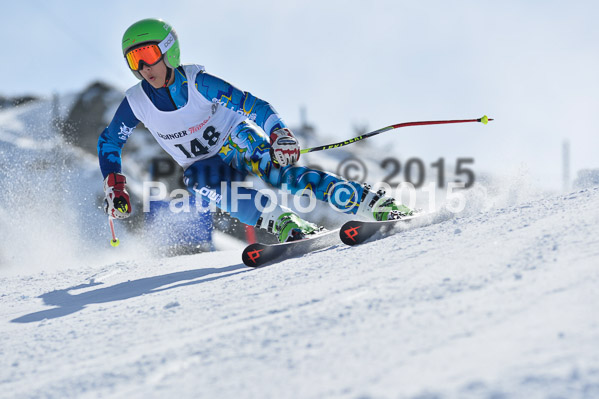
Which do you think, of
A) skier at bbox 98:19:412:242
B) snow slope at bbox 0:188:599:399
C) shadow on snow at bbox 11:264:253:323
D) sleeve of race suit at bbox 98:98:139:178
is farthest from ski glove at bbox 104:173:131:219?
snow slope at bbox 0:188:599:399

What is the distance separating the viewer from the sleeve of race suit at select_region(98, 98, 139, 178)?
3.75 meters

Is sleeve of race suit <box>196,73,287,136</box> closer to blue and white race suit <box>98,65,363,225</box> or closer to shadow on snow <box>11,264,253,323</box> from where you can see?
blue and white race suit <box>98,65,363,225</box>

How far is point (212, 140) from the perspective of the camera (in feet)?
12.2

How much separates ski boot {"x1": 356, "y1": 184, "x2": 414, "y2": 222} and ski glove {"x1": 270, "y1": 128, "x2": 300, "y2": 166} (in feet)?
1.85

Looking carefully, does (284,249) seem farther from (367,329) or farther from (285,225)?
(367,329)

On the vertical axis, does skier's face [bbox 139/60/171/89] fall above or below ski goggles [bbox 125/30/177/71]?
below

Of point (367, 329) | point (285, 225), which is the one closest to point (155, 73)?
point (285, 225)

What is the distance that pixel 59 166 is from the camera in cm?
1471

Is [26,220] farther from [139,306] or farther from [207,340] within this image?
[207,340]

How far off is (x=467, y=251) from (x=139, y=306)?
1.33 meters

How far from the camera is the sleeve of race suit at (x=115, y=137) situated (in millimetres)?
3748

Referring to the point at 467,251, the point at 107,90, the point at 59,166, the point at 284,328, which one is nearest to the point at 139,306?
the point at 284,328

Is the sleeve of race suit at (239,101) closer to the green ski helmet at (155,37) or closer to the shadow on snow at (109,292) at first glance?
the green ski helmet at (155,37)

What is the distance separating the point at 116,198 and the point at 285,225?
1.18 meters
